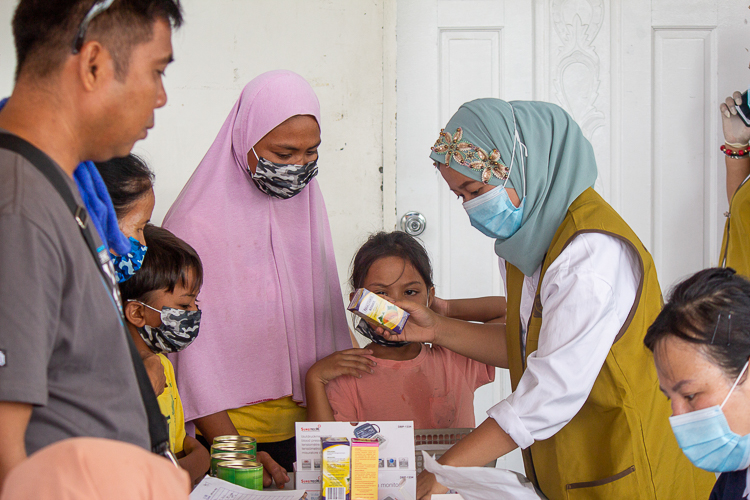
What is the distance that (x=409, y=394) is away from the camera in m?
1.86

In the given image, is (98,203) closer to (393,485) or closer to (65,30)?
(65,30)

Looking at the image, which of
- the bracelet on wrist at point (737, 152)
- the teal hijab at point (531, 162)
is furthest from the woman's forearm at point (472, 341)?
the bracelet on wrist at point (737, 152)

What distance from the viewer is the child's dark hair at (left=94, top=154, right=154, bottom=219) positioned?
4.47ft

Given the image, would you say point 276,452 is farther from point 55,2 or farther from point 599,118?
point 599,118

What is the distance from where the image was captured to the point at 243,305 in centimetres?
175

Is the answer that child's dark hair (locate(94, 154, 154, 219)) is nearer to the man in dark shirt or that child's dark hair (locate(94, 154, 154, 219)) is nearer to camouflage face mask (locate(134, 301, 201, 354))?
camouflage face mask (locate(134, 301, 201, 354))

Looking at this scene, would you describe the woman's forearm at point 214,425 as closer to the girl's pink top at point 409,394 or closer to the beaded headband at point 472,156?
the girl's pink top at point 409,394

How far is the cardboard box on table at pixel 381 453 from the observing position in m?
1.31

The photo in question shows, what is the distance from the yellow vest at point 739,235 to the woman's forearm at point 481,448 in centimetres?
112

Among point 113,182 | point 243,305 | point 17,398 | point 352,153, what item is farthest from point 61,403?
point 352,153

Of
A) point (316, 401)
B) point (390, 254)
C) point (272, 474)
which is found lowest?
point (272, 474)

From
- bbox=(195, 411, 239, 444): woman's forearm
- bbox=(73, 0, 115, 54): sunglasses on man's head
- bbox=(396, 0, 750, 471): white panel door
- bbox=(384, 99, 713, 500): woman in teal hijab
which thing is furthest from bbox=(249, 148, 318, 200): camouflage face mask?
bbox=(73, 0, 115, 54): sunglasses on man's head

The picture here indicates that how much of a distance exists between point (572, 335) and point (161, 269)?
39.0 inches

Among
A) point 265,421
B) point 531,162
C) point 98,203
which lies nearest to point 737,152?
point 531,162
